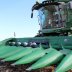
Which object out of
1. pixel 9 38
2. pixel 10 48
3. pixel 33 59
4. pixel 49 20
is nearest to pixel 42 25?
pixel 49 20

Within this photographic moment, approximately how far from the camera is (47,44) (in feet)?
32.1

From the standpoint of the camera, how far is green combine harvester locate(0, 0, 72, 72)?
26.8ft

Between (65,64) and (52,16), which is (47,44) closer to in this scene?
(65,64)

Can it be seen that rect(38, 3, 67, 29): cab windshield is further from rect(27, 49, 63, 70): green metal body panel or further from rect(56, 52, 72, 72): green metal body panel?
rect(56, 52, 72, 72): green metal body panel

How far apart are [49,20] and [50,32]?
2.88 feet

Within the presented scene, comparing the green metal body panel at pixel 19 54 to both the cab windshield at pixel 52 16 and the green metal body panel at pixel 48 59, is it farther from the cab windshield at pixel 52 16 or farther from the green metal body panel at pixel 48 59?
the cab windshield at pixel 52 16

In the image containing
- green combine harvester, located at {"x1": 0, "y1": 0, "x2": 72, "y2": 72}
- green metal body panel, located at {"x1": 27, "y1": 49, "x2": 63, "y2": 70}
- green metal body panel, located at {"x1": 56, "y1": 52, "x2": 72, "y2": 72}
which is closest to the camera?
green metal body panel, located at {"x1": 56, "y1": 52, "x2": 72, "y2": 72}

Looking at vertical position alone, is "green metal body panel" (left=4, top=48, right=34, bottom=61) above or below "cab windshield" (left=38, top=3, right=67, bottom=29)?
below

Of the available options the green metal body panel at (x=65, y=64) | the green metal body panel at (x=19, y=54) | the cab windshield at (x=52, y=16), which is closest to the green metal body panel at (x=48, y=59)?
the green metal body panel at (x=65, y=64)

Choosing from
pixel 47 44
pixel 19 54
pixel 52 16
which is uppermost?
pixel 52 16

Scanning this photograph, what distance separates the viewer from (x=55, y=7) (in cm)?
1224

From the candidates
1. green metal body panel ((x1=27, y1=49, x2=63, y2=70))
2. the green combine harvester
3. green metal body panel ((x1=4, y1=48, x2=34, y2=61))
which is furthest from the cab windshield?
green metal body panel ((x1=27, y1=49, x2=63, y2=70))

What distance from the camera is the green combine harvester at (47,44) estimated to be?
8172 millimetres

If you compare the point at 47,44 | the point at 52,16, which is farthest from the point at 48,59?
the point at 52,16
